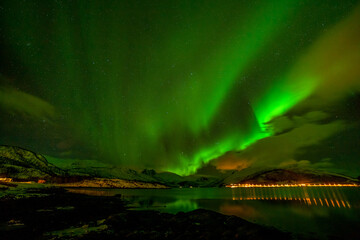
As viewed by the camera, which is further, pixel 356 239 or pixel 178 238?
pixel 356 239

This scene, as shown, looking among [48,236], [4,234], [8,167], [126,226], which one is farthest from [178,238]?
[8,167]

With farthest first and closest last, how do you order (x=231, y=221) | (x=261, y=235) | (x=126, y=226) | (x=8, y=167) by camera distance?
1. (x=8, y=167)
2. (x=231, y=221)
3. (x=126, y=226)
4. (x=261, y=235)

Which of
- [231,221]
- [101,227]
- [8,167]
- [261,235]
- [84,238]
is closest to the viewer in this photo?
[84,238]

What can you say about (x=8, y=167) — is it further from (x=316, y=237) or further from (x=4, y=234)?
(x=316, y=237)

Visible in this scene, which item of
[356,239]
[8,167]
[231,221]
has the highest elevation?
[8,167]

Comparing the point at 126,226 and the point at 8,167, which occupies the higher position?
the point at 8,167

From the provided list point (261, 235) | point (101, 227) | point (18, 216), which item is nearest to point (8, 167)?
point (18, 216)

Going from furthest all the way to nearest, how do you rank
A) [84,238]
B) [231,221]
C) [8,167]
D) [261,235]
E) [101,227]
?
[8,167] → [231,221] → [101,227] → [261,235] → [84,238]

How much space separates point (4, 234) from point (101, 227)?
9.83 metres

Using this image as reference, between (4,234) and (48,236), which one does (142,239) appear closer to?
(48,236)

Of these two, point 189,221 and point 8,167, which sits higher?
point 8,167

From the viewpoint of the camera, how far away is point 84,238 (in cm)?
2058

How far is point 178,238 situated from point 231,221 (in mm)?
11512

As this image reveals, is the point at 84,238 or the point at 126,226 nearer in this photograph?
the point at 84,238
